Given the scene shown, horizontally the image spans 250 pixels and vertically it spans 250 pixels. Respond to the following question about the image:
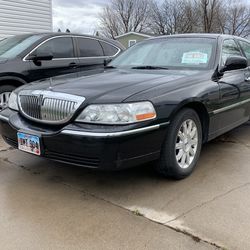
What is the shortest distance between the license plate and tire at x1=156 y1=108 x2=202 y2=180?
3.79 ft

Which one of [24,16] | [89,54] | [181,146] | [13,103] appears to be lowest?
[181,146]

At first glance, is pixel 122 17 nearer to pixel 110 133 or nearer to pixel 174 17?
pixel 174 17

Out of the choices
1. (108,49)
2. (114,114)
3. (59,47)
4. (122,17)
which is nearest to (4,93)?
(59,47)

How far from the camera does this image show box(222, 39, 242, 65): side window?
14.9ft

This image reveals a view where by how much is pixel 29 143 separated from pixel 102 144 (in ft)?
2.72

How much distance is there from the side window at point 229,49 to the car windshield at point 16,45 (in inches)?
124

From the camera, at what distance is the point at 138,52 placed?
4926 millimetres

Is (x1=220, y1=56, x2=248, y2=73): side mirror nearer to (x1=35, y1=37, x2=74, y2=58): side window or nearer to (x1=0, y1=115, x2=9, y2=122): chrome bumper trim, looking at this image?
(x1=0, y1=115, x2=9, y2=122): chrome bumper trim

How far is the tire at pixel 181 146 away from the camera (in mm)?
3461

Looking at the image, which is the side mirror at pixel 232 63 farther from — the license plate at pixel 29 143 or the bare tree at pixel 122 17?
the bare tree at pixel 122 17

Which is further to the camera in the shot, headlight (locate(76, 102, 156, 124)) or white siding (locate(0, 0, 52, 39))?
white siding (locate(0, 0, 52, 39))

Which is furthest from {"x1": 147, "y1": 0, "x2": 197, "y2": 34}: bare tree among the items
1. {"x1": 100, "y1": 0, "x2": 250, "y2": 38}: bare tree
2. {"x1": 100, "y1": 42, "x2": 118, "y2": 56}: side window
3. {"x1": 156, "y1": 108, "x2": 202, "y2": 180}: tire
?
{"x1": 156, "y1": 108, "x2": 202, "y2": 180}: tire

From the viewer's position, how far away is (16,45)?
20.2 ft

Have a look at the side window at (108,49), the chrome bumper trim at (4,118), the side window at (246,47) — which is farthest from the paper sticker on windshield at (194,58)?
the side window at (108,49)
